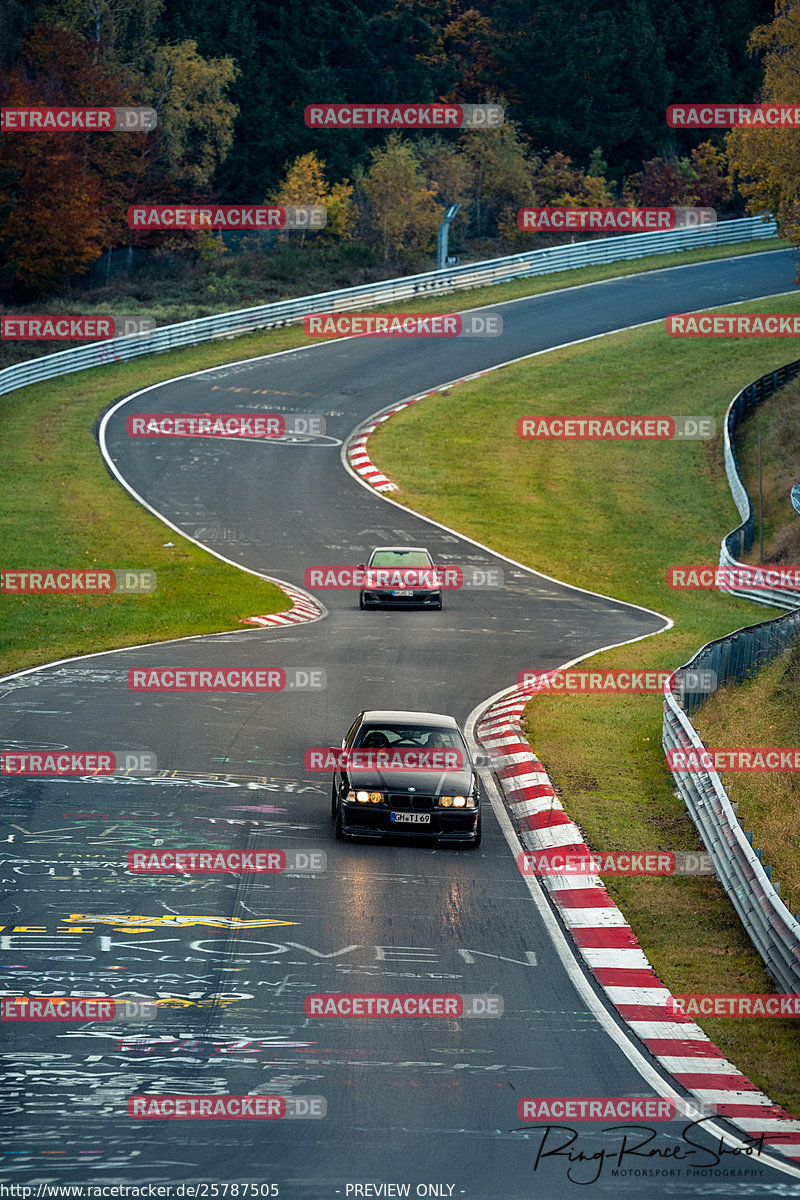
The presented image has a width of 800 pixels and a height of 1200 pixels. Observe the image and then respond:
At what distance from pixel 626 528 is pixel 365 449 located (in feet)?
33.0

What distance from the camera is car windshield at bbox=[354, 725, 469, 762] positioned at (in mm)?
15839

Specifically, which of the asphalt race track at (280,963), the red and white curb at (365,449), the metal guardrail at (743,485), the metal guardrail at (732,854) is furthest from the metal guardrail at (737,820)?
the red and white curb at (365,449)

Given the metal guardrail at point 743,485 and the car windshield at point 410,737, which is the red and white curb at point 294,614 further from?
the car windshield at point 410,737

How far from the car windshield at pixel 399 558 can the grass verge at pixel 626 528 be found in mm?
5491

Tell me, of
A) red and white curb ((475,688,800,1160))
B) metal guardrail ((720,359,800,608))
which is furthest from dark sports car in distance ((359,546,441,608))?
red and white curb ((475,688,800,1160))

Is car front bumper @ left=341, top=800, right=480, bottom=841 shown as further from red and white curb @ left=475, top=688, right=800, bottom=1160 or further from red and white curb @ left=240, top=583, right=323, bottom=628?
red and white curb @ left=240, top=583, right=323, bottom=628

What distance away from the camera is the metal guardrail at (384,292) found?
Result: 56156 mm

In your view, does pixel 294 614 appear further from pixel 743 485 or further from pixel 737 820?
pixel 743 485

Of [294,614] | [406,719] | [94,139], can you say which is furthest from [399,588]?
[94,139]

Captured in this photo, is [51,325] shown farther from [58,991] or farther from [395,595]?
[58,991]

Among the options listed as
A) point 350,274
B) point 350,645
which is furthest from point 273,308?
point 350,645

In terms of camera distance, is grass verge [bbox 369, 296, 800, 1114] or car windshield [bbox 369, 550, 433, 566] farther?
car windshield [bbox 369, 550, 433, 566]

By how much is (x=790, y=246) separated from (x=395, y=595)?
173 feet

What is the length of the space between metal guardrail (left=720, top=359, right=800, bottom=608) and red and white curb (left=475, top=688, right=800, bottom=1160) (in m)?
16.1
